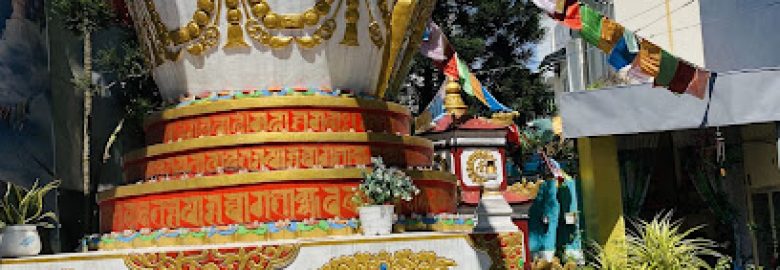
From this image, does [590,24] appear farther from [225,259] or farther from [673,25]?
[673,25]

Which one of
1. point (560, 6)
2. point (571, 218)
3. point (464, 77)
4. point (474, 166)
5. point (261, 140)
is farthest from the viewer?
point (571, 218)

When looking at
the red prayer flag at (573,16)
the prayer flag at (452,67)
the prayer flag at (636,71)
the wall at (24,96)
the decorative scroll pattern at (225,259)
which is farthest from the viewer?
the wall at (24,96)

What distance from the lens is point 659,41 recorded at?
1791cm

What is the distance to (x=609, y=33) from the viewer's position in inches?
423

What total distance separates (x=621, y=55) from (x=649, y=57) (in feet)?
1.09

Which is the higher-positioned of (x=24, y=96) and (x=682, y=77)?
(x=24, y=96)

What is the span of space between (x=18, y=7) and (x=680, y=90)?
11358 mm

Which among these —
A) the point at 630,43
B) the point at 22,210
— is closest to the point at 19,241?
the point at 22,210

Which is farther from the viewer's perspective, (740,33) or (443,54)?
(740,33)

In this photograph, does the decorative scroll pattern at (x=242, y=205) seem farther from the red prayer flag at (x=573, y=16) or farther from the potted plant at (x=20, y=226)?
the red prayer flag at (x=573, y=16)

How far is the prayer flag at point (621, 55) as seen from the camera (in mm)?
10883

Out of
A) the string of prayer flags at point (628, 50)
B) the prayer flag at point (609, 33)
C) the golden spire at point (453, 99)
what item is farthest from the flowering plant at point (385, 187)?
the golden spire at point (453, 99)

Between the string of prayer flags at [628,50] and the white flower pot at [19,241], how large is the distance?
5665mm

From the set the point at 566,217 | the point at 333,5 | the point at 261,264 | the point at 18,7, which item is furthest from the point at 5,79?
the point at 566,217
